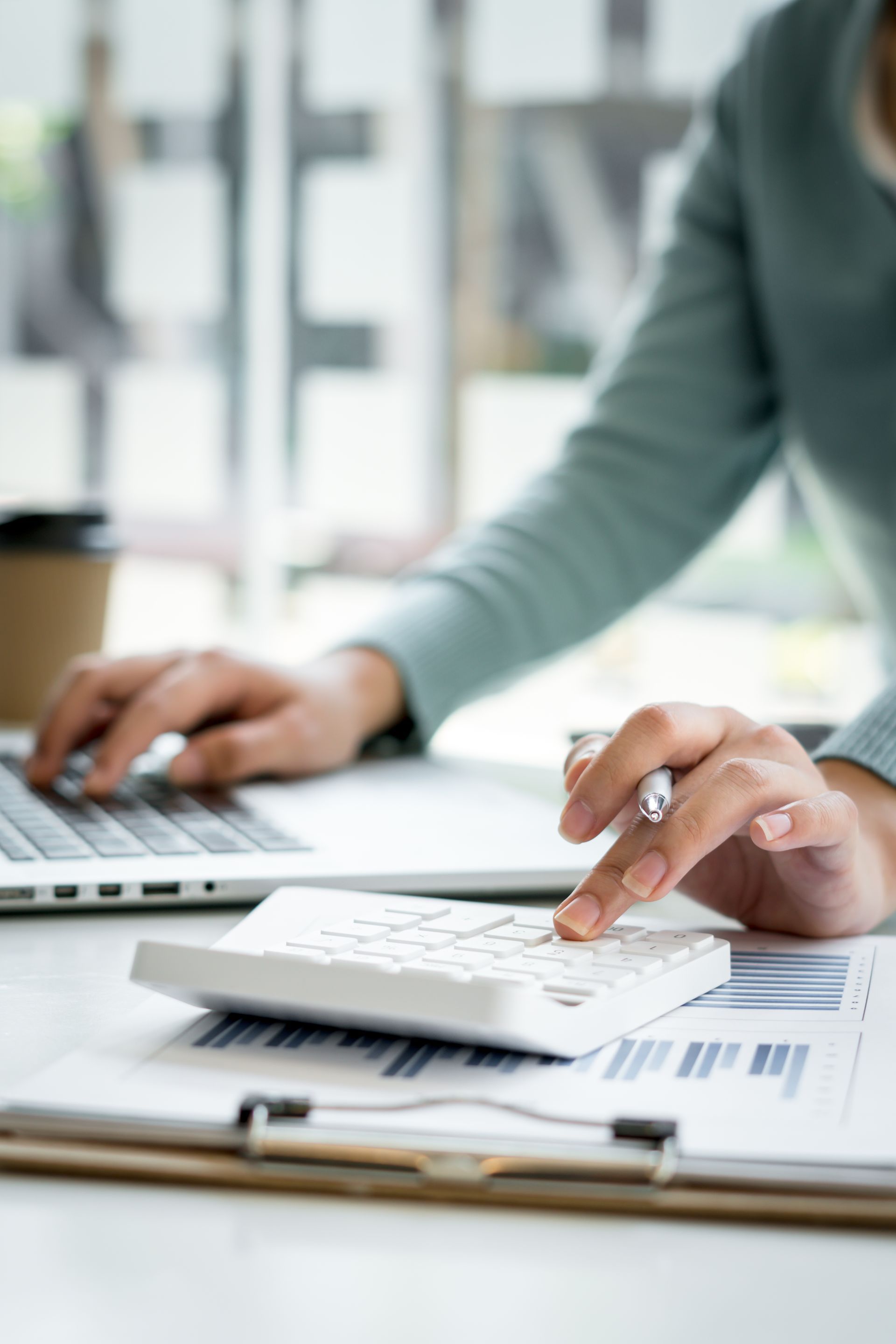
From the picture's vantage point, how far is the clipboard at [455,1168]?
0.99 ft

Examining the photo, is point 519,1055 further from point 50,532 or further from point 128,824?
point 50,532

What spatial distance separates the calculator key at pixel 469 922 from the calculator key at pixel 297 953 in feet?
0.15

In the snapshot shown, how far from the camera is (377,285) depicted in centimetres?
274

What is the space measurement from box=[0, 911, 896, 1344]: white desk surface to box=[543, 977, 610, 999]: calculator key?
0.08 metres

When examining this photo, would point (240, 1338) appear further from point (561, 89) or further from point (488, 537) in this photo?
point (561, 89)

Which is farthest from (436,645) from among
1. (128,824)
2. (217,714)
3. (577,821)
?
(577,821)

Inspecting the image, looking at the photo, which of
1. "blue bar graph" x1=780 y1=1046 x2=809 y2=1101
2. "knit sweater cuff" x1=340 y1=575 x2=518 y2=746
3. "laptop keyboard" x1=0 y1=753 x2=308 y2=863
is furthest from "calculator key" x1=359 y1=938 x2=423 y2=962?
"knit sweater cuff" x1=340 y1=575 x2=518 y2=746

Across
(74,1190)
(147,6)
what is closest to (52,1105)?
(74,1190)

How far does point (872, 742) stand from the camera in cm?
57

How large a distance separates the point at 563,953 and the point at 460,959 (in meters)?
0.03

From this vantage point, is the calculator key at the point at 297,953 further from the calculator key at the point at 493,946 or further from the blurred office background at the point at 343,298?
the blurred office background at the point at 343,298

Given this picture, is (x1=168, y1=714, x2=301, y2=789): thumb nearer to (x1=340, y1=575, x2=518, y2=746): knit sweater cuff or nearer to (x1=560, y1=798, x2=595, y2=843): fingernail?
(x1=340, y1=575, x2=518, y2=746): knit sweater cuff

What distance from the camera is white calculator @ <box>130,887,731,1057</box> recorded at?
35 cm

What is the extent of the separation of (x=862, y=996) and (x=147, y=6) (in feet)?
9.68
